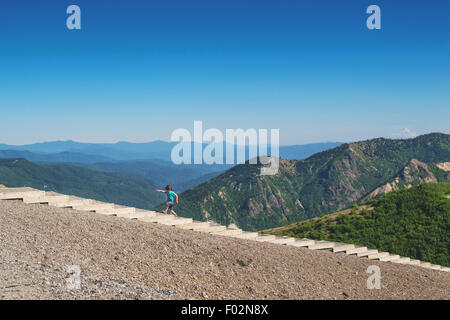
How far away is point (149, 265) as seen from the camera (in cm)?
1137

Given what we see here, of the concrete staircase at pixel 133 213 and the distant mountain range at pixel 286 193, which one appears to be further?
the distant mountain range at pixel 286 193

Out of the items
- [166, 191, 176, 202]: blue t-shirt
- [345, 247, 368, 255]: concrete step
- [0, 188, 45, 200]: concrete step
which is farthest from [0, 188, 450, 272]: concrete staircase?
[166, 191, 176, 202]: blue t-shirt

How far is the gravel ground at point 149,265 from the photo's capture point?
9008mm

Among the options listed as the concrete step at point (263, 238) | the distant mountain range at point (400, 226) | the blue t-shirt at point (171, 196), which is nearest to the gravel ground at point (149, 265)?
the concrete step at point (263, 238)

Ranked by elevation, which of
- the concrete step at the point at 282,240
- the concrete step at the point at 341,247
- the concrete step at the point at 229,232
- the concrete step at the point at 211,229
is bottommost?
the concrete step at the point at 341,247

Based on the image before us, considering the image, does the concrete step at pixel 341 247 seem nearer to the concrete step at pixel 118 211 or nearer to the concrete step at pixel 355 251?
the concrete step at pixel 355 251

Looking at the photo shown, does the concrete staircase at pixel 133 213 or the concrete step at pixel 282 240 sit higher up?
the concrete staircase at pixel 133 213

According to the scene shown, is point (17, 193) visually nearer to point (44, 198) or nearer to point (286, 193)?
point (44, 198)

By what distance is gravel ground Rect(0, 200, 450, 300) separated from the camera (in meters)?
9.01

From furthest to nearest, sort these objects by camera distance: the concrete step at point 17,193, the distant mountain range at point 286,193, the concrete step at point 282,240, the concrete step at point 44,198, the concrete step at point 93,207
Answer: the distant mountain range at point 286,193
the concrete step at point 282,240
the concrete step at point 93,207
the concrete step at point 44,198
the concrete step at point 17,193

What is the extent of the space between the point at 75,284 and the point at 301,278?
336 inches

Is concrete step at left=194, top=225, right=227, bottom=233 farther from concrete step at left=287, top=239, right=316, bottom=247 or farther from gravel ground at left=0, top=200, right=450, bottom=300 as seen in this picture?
concrete step at left=287, top=239, right=316, bottom=247

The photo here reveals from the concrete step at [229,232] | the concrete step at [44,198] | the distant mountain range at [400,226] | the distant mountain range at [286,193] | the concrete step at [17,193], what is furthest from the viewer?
the distant mountain range at [286,193]

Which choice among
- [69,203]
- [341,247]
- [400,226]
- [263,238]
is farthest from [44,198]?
[400,226]
